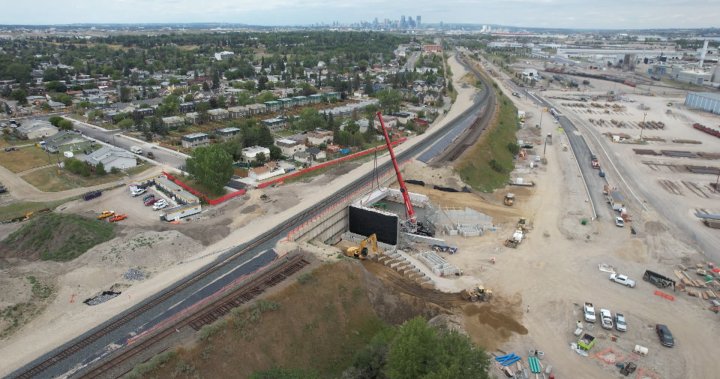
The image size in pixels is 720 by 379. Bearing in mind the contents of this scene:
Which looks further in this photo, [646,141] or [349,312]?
[646,141]

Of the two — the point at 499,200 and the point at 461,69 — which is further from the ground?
the point at 461,69

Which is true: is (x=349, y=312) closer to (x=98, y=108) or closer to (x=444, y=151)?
(x=444, y=151)

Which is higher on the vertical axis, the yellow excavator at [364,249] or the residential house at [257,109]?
the residential house at [257,109]

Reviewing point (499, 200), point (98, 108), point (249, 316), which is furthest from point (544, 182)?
point (98, 108)

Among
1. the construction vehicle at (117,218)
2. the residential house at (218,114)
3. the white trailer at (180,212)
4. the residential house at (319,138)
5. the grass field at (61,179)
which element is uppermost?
the residential house at (218,114)

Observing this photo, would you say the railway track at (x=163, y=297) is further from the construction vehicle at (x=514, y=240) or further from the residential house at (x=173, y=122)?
the residential house at (x=173, y=122)

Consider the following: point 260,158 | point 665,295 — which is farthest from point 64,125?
point 665,295

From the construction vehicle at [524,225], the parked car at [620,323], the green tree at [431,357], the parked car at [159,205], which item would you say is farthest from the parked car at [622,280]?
the parked car at [159,205]
